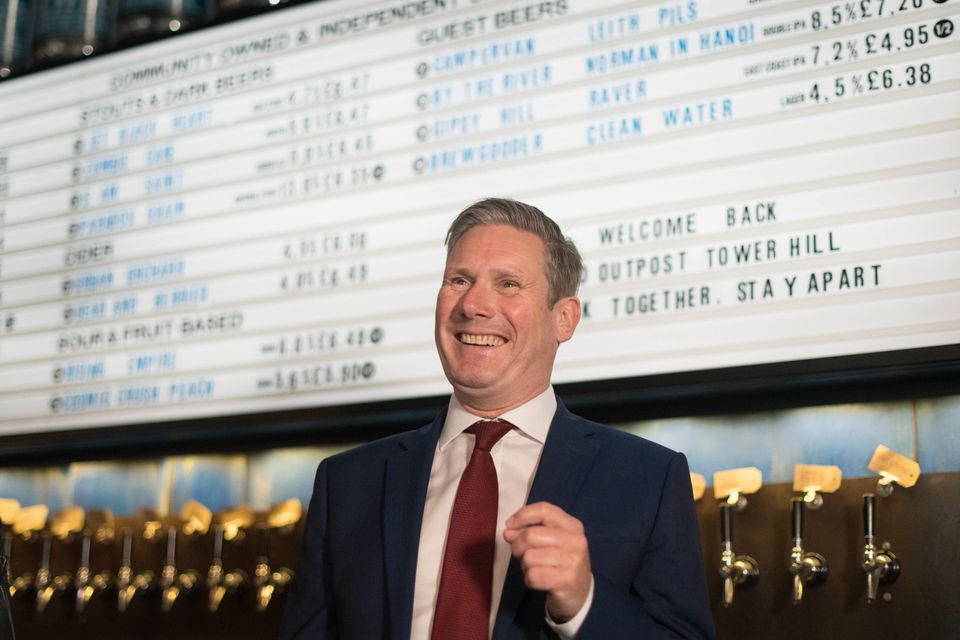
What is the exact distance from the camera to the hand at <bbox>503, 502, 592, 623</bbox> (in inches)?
62.4

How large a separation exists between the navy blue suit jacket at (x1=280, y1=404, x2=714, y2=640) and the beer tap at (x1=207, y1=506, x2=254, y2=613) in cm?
116

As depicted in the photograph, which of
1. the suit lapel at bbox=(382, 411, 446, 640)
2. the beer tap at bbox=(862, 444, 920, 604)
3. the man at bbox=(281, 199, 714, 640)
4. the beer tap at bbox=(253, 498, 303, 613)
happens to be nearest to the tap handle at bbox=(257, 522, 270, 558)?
the beer tap at bbox=(253, 498, 303, 613)

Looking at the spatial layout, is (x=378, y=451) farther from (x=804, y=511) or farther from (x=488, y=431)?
(x=804, y=511)

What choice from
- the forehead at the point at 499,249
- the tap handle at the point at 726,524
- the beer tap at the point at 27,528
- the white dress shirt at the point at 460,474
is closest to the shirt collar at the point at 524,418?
the white dress shirt at the point at 460,474

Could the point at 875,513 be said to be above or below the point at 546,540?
below

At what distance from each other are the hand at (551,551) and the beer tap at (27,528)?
94.0 inches

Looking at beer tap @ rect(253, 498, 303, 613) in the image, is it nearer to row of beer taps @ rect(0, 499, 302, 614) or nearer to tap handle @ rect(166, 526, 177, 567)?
row of beer taps @ rect(0, 499, 302, 614)

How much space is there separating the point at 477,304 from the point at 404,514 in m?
0.36

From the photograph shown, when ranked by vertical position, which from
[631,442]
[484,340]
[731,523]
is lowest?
[731,523]

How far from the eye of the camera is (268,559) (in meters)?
3.18

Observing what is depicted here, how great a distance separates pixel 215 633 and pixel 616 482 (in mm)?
1692

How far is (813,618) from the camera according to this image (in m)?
2.50

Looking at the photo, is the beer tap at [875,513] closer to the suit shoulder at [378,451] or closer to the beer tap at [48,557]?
the suit shoulder at [378,451]

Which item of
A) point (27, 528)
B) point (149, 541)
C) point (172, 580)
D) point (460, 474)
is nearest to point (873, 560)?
point (460, 474)
